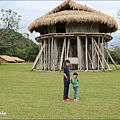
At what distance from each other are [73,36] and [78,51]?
4.65ft

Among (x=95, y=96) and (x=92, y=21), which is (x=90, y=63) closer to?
(x=92, y=21)

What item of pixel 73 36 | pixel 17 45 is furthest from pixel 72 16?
pixel 17 45

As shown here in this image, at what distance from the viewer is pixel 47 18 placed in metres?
23.0

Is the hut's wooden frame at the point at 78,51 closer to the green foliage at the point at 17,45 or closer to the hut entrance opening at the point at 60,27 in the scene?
the hut entrance opening at the point at 60,27

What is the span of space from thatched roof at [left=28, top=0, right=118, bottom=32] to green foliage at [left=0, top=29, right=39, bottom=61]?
1140cm

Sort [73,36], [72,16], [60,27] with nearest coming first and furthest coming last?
[72,16]
[73,36]
[60,27]

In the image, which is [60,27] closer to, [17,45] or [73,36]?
[73,36]

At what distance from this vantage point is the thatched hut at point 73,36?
22328 millimetres

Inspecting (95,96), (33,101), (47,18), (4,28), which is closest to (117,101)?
(95,96)

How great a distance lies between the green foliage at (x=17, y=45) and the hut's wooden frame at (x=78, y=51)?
10.6m

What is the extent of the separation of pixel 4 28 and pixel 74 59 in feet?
56.8

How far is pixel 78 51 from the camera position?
22.8 m

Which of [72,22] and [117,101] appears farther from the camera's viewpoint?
[72,22]

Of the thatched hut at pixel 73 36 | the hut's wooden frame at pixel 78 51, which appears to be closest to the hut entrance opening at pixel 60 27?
the thatched hut at pixel 73 36
